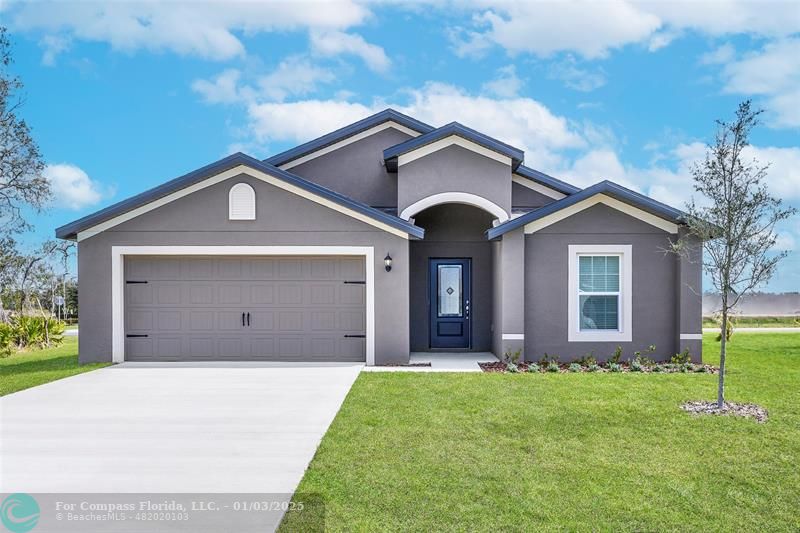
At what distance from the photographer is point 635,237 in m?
13.4

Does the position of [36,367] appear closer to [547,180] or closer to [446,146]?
[446,146]

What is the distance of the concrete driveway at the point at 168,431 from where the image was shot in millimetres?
5672

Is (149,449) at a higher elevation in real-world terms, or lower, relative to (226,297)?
lower

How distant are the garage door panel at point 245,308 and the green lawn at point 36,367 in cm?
140

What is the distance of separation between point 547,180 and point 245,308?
8099 mm

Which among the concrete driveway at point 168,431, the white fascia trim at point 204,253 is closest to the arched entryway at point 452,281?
the white fascia trim at point 204,253

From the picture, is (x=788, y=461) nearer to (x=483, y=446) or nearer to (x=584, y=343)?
(x=483, y=446)

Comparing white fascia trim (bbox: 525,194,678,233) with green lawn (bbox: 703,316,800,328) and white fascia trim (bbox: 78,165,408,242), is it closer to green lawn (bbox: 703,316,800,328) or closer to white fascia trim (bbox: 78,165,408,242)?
white fascia trim (bbox: 78,165,408,242)

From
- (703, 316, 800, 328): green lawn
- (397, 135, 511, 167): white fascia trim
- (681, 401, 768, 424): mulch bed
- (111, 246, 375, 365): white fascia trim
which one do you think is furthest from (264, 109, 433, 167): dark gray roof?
(703, 316, 800, 328): green lawn

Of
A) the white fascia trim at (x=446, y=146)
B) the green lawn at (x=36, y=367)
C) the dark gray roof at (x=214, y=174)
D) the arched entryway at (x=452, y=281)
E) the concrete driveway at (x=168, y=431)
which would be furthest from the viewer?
the arched entryway at (x=452, y=281)

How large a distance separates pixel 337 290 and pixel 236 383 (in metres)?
3.39

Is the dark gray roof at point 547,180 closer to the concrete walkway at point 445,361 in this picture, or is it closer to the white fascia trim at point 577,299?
the white fascia trim at point 577,299

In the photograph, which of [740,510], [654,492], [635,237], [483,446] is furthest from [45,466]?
[635,237]

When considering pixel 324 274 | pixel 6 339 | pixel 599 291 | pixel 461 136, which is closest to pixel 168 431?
pixel 324 274
